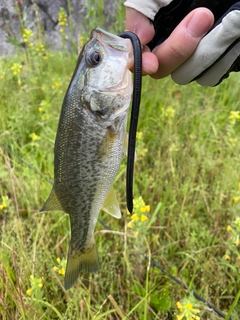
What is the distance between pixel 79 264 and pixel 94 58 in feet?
2.49

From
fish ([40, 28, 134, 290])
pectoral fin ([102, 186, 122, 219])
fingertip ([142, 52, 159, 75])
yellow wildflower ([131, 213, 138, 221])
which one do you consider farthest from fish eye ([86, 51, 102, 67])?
yellow wildflower ([131, 213, 138, 221])

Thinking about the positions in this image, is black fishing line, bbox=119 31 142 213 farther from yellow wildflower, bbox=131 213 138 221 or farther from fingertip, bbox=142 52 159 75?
yellow wildflower, bbox=131 213 138 221

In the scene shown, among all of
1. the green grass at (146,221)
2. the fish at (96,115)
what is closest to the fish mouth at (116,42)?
the fish at (96,115)

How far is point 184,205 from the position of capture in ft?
6.48

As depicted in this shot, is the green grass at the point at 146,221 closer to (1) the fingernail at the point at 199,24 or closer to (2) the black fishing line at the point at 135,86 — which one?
(2) the black fishing line at the point at 135,86

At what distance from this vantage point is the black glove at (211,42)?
3.24ft

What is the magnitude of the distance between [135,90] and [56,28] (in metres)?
4.91

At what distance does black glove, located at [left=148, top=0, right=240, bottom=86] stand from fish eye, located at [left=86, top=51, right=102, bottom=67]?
22 centimetres

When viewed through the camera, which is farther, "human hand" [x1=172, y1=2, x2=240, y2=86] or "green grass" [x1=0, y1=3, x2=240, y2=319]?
"green grass" [x1=0, y1=3, x2=240, y2=319]

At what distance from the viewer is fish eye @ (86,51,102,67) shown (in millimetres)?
1081

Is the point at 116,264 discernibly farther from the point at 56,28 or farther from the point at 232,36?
the point at 56,28

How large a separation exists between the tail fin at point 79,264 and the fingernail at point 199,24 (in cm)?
84

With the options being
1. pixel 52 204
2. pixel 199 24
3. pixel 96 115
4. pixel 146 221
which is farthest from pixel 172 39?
pixel 146 221

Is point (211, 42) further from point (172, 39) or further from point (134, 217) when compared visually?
point (134, 217)
